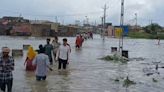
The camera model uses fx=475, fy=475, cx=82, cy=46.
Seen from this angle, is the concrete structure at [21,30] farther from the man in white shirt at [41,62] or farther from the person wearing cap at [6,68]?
the person wearing cap at [6,68]

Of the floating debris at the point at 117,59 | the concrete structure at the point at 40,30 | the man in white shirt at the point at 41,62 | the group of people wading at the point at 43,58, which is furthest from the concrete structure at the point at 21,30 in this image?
the man in white shirt at the point at 41,62

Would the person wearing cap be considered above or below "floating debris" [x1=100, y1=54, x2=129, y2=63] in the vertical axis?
above

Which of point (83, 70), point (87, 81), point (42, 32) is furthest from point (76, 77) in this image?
point (42, 32)

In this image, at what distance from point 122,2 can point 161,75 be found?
9.48m

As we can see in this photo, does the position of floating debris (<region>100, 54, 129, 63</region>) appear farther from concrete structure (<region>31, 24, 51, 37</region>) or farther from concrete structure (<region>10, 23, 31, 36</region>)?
concrete structure (<region>31, 24, 51, 37</region>)

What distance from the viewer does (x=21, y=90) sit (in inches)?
607

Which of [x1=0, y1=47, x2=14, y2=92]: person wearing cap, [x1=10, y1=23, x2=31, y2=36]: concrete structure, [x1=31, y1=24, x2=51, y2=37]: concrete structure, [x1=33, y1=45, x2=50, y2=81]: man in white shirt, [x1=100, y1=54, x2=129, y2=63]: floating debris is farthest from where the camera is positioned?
[x1=31, y1=24, x2=51, y2=37]: concrete structure

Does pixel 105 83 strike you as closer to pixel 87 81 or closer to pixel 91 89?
pixel 87 81

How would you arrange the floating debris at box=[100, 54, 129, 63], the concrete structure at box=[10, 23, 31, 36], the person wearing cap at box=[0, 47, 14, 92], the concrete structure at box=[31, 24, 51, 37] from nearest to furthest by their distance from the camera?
1. the person wearing cap at box=[0, 47, 14, 92]
2. the floating debris at box=[100, 54, 129, 63]
3. the concrete structure at box=[10, 23, 31, 36]
4. the concrete structure at box=[31, 24, 51, 37]

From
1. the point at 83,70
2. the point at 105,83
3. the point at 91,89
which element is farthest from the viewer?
the point at 83,70

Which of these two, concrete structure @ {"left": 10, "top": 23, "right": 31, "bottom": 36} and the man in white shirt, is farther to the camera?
concrete structure @ {"left": 10, "top": 23, "right": 31, "bottom": 36}

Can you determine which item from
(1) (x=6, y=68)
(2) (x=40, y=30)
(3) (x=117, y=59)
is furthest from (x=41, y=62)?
(2) (x=40, y=30)

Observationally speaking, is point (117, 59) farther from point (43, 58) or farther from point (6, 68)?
point (6, 68)

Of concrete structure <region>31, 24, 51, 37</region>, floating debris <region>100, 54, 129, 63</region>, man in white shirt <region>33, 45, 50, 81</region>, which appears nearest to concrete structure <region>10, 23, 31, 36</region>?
concrete structure <region>31, 24, 51, 37</region>
